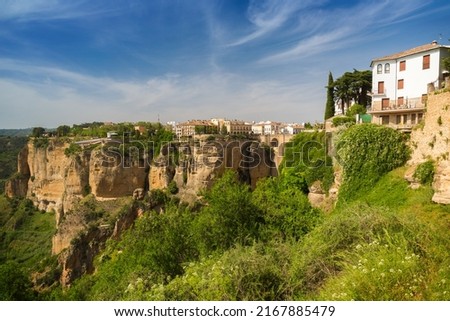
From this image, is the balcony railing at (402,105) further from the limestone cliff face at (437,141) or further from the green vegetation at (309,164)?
the green vegetation at (309,164)

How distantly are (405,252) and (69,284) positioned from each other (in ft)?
86.7

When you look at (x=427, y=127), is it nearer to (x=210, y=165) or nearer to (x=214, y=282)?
(x=214, y=282)

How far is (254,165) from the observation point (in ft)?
106

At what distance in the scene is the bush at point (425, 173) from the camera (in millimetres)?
11137

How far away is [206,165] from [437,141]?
68.8 ft

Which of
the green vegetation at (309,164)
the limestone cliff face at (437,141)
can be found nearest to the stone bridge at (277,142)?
the green vegetation at (309,164)

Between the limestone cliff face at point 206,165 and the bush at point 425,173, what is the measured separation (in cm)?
2011

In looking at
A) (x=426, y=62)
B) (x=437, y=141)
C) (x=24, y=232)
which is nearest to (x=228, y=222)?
(x=437, y=141)

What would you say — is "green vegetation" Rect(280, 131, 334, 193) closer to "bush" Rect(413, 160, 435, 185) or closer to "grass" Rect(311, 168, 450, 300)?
"bush" Rect(413, 160, 435, 185)

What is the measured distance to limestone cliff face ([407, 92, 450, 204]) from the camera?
9.88 m

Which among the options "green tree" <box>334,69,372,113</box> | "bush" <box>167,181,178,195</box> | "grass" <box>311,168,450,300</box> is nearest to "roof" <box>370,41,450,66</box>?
"green tree" <box>334,69,372,113</box>

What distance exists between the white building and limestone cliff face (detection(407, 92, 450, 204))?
1.40m

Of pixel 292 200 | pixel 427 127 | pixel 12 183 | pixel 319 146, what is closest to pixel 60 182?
pixel 12 183

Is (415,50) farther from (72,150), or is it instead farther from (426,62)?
(72,150)
